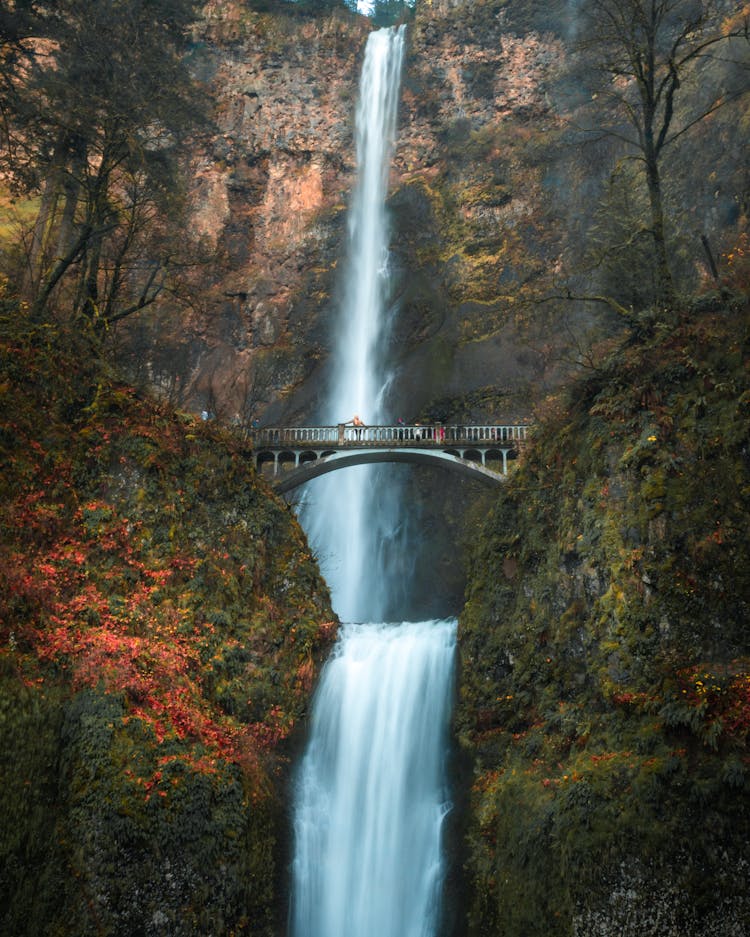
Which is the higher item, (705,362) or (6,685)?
(705,362)

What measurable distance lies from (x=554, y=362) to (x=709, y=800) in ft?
85.8

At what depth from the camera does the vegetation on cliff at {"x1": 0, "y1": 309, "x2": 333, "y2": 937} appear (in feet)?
42.7

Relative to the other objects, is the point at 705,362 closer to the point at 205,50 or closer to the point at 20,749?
the point at 20,749

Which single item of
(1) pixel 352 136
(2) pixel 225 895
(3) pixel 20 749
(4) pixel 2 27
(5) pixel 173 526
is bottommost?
(2) pixel 225 895

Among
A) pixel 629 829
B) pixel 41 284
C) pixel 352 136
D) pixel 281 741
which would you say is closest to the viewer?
pixel 629 829

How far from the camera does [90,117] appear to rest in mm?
20625

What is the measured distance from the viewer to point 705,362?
15359 millimetres

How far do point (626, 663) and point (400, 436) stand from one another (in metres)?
19.1

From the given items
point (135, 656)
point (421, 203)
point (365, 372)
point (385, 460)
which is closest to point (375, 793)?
point (135, 656)

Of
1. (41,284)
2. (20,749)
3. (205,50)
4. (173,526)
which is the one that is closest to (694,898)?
(20,749)

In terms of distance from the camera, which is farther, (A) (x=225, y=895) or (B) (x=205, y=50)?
(B) (x=205, y=50)

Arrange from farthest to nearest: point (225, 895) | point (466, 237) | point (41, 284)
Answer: point (466, 237)
point (41, 284)
point (225, 895)

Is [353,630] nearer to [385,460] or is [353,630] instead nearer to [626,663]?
[626,663]

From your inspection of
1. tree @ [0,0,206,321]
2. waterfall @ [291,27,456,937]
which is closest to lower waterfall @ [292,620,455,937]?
waterfall @ [291,27,456,937]
